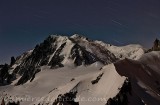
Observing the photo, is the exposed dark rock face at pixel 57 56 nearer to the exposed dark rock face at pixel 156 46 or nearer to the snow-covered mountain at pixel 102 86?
the snow-covered mountain at pixel 102 86

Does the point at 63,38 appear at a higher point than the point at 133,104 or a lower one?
higher

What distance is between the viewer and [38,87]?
105500 mm

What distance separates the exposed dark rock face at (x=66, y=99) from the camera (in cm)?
6150

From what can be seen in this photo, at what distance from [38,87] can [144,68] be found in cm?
3984

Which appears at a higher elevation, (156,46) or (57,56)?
(57,56)

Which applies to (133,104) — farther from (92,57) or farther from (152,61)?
(92,57)

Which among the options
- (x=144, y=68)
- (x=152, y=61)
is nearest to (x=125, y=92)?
(x=144, y=68)

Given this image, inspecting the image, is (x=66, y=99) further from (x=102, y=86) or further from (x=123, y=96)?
(x=123, y=96)

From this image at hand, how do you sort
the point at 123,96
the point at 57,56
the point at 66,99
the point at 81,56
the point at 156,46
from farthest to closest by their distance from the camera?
1. the point at 57,56
2. the point at 81,56
3. the point at 156,46
4. the point at 66,99
5. the point at 123,96

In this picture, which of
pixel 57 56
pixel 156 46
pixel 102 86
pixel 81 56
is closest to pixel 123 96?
pixel 102 86

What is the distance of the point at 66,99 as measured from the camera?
211 ft

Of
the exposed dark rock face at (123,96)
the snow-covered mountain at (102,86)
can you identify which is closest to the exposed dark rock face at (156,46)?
the snow-covered mountain at (102,86)

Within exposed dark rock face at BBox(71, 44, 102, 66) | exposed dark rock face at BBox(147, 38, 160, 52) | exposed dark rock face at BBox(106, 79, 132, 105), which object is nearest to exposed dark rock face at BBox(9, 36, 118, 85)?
exposed dark rock face at BBox(71, 44, 102, 66)

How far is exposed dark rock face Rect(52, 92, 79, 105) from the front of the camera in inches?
2421
